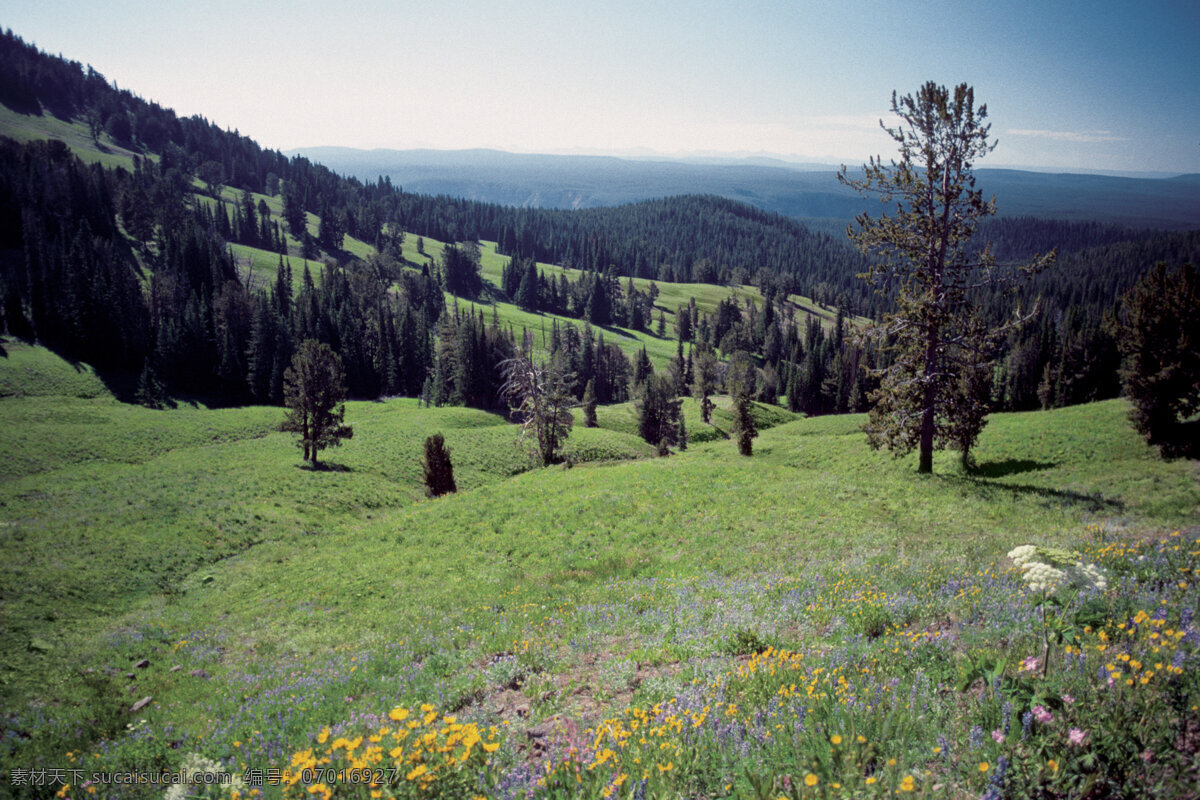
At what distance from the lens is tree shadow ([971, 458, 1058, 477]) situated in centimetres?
2622

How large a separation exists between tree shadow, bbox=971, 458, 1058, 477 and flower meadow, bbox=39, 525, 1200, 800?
18.7 metres

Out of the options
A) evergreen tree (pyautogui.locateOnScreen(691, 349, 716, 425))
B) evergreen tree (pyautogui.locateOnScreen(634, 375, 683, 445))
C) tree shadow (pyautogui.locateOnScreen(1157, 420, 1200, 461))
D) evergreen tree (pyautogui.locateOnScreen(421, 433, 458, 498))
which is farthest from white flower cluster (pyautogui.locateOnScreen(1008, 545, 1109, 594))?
evergreen tree (pyautogui.locateOnScreen(691, 349, 716, 425))

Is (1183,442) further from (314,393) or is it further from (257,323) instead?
(257,323)

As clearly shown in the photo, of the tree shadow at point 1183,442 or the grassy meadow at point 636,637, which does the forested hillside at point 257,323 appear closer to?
the tree shadow at point 1183,442

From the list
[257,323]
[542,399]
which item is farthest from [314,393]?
[257,323]

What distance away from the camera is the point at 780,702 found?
19.2ft

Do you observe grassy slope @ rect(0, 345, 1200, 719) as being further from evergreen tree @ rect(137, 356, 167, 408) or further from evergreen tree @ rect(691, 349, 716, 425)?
evergreen tree @ rect(691, 349, 716, 425)

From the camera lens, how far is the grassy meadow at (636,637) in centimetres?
485

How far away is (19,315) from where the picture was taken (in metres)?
82.2

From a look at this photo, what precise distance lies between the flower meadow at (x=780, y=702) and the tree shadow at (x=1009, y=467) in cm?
1867

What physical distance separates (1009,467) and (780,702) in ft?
94.5

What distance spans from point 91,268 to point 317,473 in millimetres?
92620

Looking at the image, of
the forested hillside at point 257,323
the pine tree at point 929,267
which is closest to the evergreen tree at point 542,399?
the forested hillside at point 257,323

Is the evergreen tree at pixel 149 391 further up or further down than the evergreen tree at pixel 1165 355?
further down
